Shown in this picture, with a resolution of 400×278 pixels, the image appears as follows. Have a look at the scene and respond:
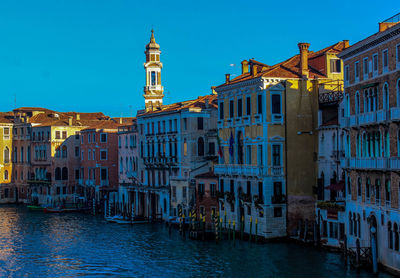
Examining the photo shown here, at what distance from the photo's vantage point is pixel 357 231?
→ 30.9 metres

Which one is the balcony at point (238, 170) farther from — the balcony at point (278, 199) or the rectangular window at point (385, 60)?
the rectangular window at point (385, 60)

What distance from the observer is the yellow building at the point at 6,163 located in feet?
261

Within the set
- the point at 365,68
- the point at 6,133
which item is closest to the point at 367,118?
the point at 365,68

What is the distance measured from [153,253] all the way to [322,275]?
12112 millimetres

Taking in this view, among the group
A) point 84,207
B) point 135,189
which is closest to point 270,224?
point 135,189

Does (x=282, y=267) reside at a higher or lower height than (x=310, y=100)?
lower

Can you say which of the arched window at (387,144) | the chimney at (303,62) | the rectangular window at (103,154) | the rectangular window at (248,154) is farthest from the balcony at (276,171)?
the rectangular window at (103,154)

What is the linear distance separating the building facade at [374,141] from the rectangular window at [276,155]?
6.59 meters

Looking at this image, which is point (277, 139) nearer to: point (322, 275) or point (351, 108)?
point (351, 108)

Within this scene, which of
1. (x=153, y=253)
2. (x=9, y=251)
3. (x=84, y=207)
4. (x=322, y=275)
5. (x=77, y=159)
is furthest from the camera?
(x=77, y=159)

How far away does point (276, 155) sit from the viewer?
39156mm

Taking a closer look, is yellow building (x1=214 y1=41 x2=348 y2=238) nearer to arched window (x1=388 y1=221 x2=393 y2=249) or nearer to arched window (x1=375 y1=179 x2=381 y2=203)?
arched window (x1=375 y1=179 x2=381 y2=203)

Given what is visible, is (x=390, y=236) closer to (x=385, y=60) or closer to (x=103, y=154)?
(x=385, y=60)

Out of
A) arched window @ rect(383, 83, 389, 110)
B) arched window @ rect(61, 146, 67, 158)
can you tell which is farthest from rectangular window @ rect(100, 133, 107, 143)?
arched window @ rect(383, 83, 389, 110)
